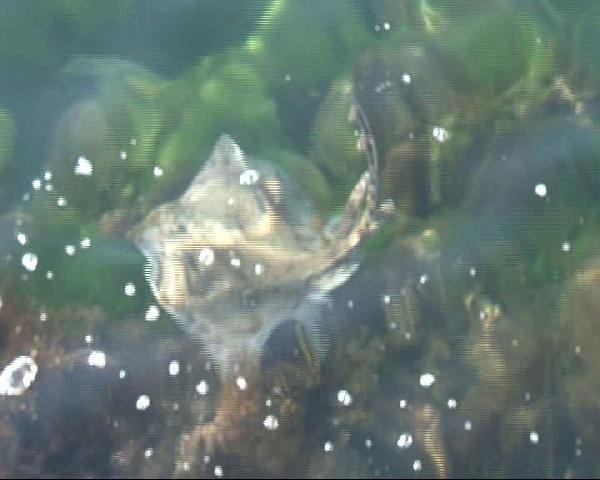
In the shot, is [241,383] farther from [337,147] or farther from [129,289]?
Result: [337,147]

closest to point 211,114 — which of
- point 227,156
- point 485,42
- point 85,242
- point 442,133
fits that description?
point 227,156

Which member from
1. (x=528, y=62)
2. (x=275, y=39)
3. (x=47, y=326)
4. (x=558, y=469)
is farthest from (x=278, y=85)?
(x=558, y=469)

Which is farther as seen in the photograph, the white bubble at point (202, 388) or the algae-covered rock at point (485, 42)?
the algae-covered rock at point (485, 42)

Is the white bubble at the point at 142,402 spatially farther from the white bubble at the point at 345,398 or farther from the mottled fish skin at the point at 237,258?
the white bubble at the point at 345,398

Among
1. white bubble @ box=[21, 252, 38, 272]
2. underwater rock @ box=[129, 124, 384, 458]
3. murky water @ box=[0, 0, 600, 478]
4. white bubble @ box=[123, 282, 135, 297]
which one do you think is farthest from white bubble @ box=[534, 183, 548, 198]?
white bubble @ box=[21, 252, 38, 272]

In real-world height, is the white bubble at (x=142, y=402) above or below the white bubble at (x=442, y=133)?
below

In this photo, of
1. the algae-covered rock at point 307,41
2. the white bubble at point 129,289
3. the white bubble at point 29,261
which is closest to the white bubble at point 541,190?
the algae-covered rock at point 307,41
